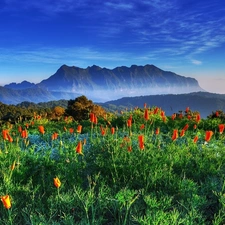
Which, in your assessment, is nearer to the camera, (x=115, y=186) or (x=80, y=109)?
(x=115, y=186)

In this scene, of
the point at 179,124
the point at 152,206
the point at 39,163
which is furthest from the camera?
the point at 179,124

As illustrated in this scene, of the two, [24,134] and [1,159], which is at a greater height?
Result: [24,134]

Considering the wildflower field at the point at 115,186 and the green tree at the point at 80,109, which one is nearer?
the wildflower field at the point at 115,186

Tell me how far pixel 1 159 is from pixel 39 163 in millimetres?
728

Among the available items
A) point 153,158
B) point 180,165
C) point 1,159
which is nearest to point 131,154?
point 153,158

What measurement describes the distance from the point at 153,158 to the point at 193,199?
126cm

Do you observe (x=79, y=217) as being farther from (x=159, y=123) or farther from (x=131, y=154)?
(x=159, y=123)

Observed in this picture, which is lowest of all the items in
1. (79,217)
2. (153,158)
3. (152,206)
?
(79,217)

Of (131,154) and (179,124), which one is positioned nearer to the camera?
(131,154)

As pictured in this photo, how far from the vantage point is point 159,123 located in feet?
33.4

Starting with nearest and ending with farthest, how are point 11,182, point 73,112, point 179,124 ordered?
point 11,182 → point 179,124 → point 73,112

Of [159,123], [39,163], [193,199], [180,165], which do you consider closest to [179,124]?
[159,123]

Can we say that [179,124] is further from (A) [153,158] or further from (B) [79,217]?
(B) [79,217]

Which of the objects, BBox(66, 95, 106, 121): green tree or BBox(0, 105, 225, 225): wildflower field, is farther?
BBox(66, 95, 106, 121): green tree
